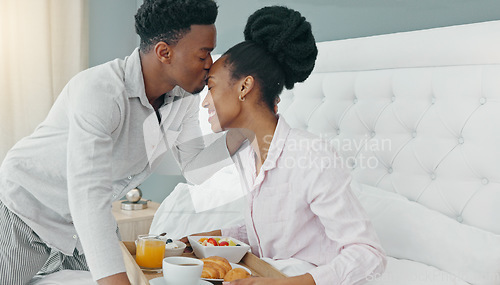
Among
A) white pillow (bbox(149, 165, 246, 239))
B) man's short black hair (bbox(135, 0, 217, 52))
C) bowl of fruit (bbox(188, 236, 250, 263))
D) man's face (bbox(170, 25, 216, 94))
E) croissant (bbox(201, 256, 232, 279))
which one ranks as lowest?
white pillow (bbox(149, 165, 246, 239))

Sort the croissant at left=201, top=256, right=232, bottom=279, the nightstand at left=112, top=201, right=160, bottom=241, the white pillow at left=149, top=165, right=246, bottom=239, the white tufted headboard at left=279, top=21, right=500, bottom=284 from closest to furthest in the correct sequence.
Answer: the croissant at left=201, top=256, right=232, bottom=279 < the white tufted headboard at left=279, top=21, right=500, bottom=284 < the white pillow at left=149, top=165, right=246, bottom=239 < the nightstand at left=112, top=201, right=160, bottom=241

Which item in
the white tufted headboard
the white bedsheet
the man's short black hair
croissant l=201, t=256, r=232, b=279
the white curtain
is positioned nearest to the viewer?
croissant l=201, t=256, r=232, b=279

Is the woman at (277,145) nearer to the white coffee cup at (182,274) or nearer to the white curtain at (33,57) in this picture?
the white coffee cup at (182,274)

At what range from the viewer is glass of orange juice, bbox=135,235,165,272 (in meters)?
1.14

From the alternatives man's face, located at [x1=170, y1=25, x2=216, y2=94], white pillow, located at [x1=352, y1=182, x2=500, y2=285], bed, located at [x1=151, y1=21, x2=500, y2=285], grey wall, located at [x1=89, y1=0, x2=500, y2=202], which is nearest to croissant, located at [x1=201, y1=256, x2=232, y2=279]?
bed, located at [x1=151, y1=21, x2=500, y2=285]

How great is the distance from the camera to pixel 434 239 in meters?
1.45

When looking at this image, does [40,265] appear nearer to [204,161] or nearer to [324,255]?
[204,161]

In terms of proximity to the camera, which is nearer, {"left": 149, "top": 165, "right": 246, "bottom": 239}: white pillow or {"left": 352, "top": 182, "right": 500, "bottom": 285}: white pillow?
{"left": 352, "top": 182, "right": 500, "bottom": 285}: white pillow

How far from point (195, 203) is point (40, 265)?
2.88ft

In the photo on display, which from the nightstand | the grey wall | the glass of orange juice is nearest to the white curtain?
the grey wall

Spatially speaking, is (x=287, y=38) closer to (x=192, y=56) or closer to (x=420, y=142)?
(x=192, y=56)

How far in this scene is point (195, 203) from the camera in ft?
7.17

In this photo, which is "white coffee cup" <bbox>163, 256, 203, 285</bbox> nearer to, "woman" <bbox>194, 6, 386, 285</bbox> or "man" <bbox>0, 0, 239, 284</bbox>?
"man" <bbox>0, 0, 239, 284</bbox>

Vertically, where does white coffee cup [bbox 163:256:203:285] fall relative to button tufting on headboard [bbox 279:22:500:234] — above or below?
below
